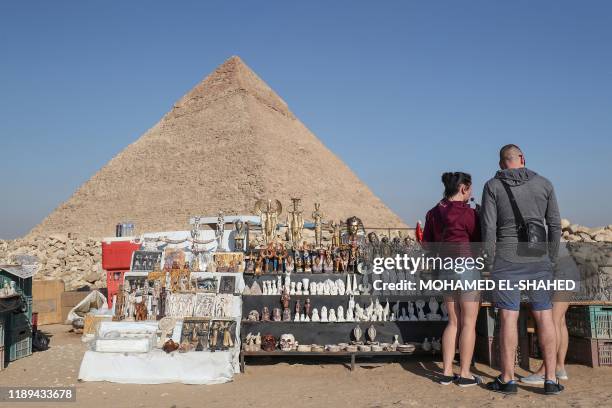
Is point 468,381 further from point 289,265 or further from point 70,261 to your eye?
point 70,261

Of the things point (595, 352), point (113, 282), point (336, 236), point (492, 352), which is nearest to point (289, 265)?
point (336, 236)

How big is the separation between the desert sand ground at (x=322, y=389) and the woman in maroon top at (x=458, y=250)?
0.89ft

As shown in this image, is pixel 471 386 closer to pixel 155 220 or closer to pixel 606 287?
pixel 606 287

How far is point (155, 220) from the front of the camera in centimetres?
6438

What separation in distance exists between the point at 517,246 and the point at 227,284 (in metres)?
3.39

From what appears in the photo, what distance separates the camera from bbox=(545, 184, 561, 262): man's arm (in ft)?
14.8

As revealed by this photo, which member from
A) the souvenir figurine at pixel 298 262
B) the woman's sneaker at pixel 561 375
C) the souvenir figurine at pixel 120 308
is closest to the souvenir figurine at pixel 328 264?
the souvenir figurine at pixel 298 262

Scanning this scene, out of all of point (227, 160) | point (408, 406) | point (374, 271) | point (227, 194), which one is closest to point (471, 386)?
point (408, 406)

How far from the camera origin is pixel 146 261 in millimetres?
7145

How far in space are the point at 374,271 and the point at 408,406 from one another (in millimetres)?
2597

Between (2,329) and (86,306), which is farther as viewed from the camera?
(86,306)

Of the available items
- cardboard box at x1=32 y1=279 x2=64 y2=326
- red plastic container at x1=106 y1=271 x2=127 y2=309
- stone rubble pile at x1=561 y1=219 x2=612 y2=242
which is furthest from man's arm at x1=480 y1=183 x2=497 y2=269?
stone rubble pile at x1=561 y1=219 x2=612 y2=242

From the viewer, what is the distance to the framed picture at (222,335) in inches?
231

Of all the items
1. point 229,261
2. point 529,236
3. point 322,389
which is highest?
point 529,236
